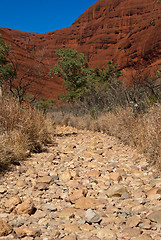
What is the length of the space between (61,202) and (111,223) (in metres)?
0.71

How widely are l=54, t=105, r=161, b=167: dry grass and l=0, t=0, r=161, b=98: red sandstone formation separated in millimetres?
32567

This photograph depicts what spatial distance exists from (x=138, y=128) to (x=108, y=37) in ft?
217

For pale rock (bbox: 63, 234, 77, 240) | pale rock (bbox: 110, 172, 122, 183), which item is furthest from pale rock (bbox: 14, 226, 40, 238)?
pale rock (bbox: 110, 172, 122, 183)

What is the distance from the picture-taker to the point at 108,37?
65.1 meters

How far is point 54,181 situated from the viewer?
3.03 meters

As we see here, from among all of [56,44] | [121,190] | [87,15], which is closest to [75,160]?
[121,190]

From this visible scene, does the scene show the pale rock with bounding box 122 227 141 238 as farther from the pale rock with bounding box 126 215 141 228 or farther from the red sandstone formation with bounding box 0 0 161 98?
the red sandstone formation with bounding box 0 0 161 98

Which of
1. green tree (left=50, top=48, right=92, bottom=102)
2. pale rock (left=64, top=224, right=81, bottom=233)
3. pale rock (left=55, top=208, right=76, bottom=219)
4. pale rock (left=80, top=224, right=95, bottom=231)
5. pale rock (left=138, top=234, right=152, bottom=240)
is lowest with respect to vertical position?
pale rock (left=55, top=208, right=76, bottom=219)

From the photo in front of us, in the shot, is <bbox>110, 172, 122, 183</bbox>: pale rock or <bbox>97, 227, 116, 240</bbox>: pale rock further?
<bbox>110, 172, 122, 183</bbox>: pale rock

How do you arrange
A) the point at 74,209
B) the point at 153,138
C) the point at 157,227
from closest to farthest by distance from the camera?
the point at 157,227 → the point at 74,209 → the point at 153,138

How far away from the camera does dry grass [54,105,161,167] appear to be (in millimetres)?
3371

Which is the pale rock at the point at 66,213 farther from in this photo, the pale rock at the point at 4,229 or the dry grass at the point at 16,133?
the dry grass at the point at 16,133

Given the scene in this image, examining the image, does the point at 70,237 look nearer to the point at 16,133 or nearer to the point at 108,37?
the point at 16,133

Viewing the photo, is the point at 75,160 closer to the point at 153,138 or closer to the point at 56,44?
the point at 153,138
